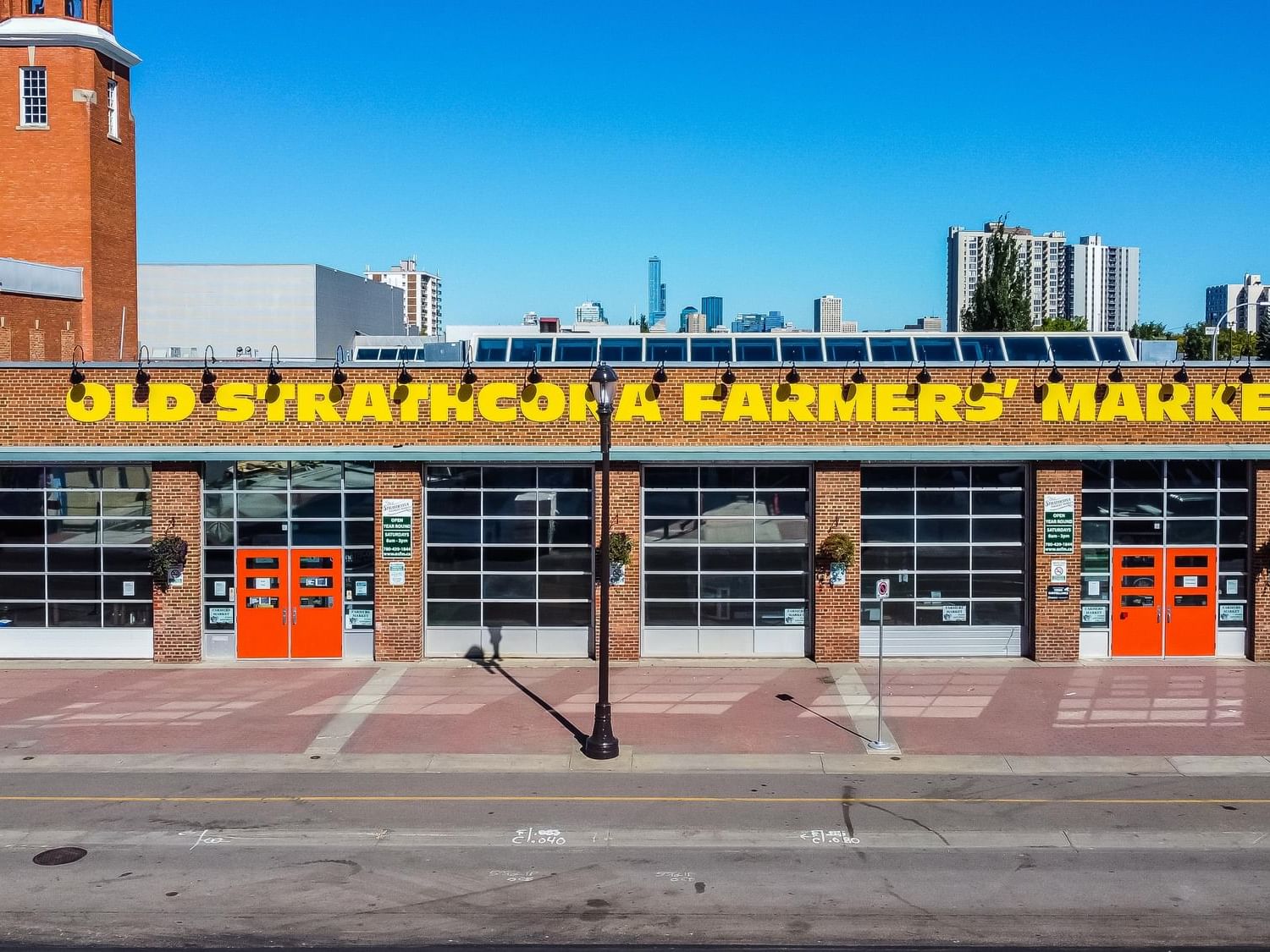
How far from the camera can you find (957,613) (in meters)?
25.3

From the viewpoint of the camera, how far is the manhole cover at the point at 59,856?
1402 cm

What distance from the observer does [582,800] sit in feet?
54.1

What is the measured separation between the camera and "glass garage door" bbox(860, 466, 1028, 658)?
2519 cm

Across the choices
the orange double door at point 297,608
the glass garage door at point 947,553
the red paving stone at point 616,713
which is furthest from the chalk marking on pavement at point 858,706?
the orange double door at point 297,608

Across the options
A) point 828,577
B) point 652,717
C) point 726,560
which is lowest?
point 652,717

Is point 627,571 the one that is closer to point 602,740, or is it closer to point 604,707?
point 604,707

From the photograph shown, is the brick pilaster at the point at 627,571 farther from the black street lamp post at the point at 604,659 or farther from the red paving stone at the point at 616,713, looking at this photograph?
the black street lamp post at the point at 604,659

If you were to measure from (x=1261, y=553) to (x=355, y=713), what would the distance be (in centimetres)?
1863

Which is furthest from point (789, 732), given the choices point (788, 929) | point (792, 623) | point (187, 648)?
point (187, 648)

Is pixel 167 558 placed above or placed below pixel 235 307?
below

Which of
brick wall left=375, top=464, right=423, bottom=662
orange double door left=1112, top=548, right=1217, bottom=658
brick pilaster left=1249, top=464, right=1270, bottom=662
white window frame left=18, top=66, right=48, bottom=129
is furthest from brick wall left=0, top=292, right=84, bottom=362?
brick pilaster left=1249, top=464, right=1270, bottom=662

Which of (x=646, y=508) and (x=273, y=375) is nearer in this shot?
(x=273, y=375)

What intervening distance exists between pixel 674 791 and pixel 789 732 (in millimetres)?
3477

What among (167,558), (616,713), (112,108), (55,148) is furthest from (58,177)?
(616,713)
